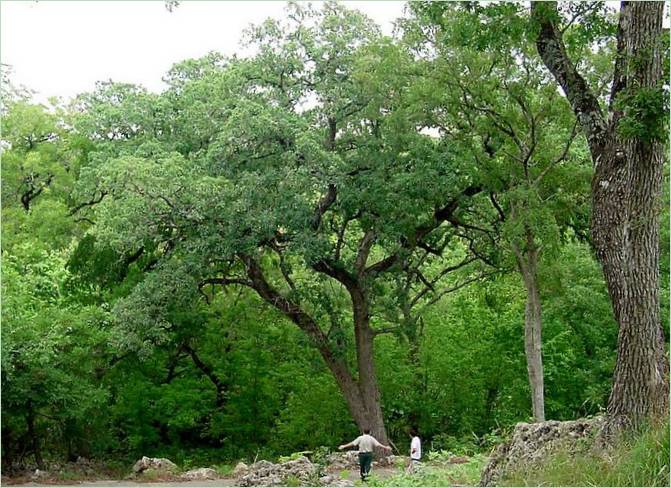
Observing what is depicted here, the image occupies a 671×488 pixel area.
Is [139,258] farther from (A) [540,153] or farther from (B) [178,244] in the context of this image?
(A) [540,153]

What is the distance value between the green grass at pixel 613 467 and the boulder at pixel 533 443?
235 millimetres

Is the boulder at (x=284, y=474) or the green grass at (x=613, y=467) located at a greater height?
the green grass at (x=613, y=467)

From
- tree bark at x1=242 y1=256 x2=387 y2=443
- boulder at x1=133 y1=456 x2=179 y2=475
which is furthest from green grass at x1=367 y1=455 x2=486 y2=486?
boulder at x1=133 y1=456 x2=179 y2=475

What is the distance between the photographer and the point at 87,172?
59.3ft

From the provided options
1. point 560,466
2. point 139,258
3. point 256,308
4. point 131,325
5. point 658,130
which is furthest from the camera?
→ point 256,308

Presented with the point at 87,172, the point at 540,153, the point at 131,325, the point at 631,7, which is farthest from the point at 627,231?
the point at 87,172

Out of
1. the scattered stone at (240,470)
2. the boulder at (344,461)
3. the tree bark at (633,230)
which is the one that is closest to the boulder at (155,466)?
the scattered stone at (240,470)

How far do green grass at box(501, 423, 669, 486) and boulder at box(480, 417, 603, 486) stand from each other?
9.2 inches

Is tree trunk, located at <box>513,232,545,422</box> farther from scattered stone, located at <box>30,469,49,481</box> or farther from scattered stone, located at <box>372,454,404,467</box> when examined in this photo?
scattered stone, located at <box>30,469,49,481</box>

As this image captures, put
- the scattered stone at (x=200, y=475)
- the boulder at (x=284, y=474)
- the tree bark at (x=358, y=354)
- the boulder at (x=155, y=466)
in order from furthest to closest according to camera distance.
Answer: the tree bark at (x=358, y=354) → the boulder at (x=155, y=466) → the scattered stone at (x=200, y=475) → the boulder at (x=284, y=474)

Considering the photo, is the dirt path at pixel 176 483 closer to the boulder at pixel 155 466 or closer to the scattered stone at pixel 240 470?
the scattered stone at pixel 240 470

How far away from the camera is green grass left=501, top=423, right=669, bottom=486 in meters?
6.74

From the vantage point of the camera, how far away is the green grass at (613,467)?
674 centimetres

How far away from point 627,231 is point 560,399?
15.4 metres
